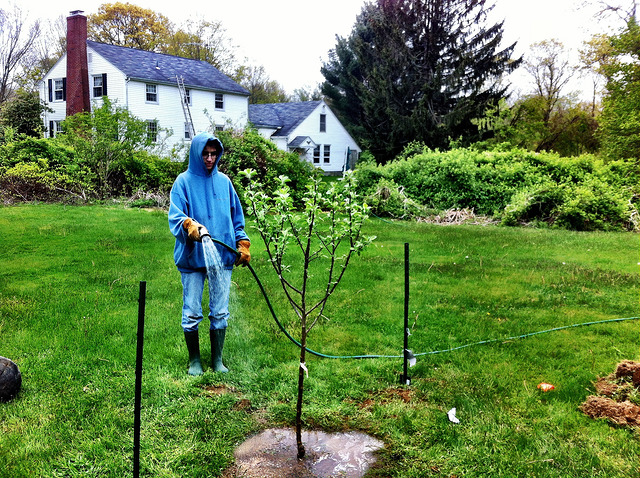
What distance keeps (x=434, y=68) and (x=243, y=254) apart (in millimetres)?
26140

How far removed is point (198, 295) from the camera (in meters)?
3.90

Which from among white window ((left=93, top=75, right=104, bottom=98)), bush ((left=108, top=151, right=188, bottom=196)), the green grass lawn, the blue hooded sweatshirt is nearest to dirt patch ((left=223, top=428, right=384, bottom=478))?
the green grass lawn

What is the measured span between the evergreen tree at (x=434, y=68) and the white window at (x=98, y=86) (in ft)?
48.4

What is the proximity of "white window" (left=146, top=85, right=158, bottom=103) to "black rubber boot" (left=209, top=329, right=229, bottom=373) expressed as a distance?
24.5 m

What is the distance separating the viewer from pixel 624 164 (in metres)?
14.3

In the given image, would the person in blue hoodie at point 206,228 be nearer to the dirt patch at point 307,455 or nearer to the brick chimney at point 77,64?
the dirt patch at point 307,455

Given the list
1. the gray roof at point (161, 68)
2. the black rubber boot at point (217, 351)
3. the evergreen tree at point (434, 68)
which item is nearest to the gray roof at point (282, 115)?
the gray roof at point (161, 68)

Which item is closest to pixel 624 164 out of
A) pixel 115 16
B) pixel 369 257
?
pixel 369 257

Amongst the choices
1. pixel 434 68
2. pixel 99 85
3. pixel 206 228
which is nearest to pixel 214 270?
pixel 206 228

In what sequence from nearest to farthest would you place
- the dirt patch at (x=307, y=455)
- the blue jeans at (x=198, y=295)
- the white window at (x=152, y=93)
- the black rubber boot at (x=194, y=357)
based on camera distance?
the dirt patch at (x=307, y=455) < the blue jeans at (x=198, y=295) < the black rubber boot at (x=194, y=357) < the white window at (x=152, y=93)

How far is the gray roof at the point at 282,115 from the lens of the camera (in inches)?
1293

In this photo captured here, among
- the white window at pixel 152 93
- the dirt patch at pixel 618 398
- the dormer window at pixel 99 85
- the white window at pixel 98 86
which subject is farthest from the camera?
the white window at pixel 152 93

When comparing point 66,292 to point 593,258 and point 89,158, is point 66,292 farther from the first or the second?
point 89,158

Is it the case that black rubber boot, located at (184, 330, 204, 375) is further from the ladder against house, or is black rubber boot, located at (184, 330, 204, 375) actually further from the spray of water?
the ladder against house
